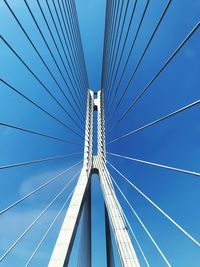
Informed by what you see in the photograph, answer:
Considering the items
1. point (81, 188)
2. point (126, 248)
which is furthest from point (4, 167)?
point (81, 188)

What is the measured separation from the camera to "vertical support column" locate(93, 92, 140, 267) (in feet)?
25.4

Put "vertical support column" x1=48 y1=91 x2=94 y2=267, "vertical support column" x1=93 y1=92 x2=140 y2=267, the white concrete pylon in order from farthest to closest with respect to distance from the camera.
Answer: "vertical support column" x1=93 y1=92 x2=140 y2=267 → the white concrete pylon → "vertical support column" x1=48 y1=91 x2=94 y2=267

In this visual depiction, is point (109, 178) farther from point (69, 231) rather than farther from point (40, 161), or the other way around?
point (40, 161)

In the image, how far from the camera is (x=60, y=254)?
675 cm

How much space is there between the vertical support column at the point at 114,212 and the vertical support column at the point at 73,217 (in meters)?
0.51

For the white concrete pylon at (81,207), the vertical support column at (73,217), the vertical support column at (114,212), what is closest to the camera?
the vertical support column at (73,217)

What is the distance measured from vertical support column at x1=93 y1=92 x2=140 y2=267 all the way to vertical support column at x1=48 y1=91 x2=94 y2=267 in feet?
1.69

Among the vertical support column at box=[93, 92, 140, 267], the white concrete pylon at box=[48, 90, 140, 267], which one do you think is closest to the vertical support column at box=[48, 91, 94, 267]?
the white concrete pylon at box=[48, 90, 140, 267]

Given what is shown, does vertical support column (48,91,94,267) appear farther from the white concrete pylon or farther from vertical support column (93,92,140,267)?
vertical support column (93,92,140,267)

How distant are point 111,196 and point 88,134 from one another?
4110 mm

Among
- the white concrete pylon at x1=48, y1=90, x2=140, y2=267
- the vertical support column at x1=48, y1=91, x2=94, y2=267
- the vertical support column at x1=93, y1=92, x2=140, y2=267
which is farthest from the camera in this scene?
the vertical support column at x1=93, y1=92, x2=140, y2=267

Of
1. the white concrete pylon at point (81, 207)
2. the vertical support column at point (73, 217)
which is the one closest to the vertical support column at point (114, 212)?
the white concrete pylon at point (81, 207)

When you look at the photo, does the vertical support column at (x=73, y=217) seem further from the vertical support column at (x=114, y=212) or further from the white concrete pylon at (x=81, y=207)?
the vertical support column at (x=114, y=212)

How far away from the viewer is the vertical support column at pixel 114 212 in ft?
25.4
